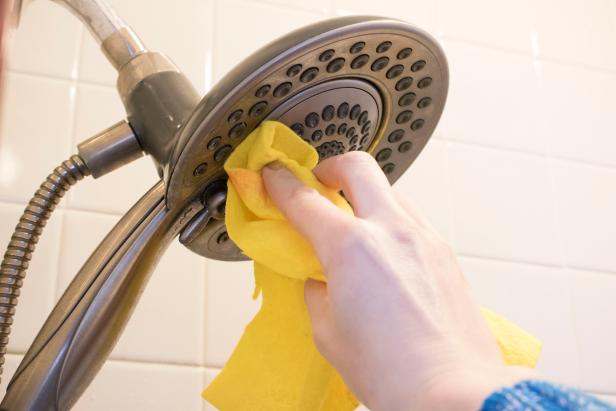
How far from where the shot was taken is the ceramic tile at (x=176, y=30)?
0.72 metres

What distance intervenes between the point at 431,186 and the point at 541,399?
1.66 feet

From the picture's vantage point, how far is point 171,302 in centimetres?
63

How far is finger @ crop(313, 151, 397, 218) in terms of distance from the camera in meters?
0.37

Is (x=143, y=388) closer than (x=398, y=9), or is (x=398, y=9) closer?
(x=143, y=388)

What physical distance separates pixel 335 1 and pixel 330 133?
0.42 metres

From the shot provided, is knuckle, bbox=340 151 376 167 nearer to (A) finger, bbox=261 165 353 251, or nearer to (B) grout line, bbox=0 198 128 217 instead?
(A) finger, bbox=261 165 353 251

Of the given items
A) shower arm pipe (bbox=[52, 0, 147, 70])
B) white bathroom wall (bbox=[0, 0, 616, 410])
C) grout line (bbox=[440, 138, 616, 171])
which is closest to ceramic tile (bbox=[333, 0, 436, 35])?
white bathroom wall (bbox=[0, 0, 616, 410])

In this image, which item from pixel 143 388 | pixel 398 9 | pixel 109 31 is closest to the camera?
pixel 109 31

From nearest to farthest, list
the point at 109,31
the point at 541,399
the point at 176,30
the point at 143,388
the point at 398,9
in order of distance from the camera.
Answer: the point at 541,399 → the point at 109,31 → the point at 143,388 → the point at 176,30 → the point at 398,9

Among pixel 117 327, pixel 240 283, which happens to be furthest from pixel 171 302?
pixel 117 327

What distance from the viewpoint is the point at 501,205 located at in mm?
779

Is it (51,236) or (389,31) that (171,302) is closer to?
(51,236)

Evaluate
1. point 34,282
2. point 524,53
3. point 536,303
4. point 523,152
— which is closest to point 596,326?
point 536,303

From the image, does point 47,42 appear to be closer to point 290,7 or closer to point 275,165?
point 290,7
